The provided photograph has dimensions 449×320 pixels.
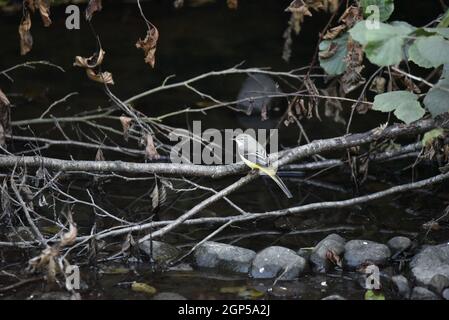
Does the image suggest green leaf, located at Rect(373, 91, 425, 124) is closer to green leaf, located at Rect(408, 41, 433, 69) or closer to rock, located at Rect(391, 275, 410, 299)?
green leaf, located at Rect(408, 41, 433, 69)

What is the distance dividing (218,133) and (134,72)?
272 centimetres

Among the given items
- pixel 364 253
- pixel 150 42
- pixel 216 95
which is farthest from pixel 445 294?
pixel 216 95

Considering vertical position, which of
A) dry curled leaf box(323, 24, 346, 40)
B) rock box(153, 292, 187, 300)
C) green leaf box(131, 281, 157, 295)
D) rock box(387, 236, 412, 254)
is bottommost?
rock box(153, 292, 187, 300)

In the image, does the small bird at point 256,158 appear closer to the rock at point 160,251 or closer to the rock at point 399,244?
the rock at point 160,251

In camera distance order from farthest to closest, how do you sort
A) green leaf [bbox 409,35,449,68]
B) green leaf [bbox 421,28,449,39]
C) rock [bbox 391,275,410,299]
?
1. rock [bbox 391,275,410,299]
2. green leaf [bbox 421,28,449,39]
3. green leaf [bbox 409,35,449,68]

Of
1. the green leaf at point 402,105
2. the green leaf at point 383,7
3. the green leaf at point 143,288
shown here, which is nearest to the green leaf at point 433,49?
the green leaf at point 402,105

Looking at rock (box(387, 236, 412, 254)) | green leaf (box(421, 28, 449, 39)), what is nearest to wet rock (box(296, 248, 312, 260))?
rock (box(387, 236, 412, 254))

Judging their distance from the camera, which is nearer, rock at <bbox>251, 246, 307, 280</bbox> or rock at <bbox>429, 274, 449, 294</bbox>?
rock at <bbox>429, 274, 449, 294</bbox>

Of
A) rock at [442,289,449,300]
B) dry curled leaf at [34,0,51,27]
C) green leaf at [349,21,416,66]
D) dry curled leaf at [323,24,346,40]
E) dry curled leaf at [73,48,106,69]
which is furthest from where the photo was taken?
dry curled leaf at [323,24,346,40]

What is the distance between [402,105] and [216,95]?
4739 millimetres

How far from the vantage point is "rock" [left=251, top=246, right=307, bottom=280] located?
516 cm

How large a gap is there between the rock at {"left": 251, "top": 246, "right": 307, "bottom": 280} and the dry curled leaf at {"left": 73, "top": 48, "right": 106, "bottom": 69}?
1767 mm

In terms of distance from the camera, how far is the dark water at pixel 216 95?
5.18 meters

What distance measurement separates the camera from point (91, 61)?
17.6 feet
